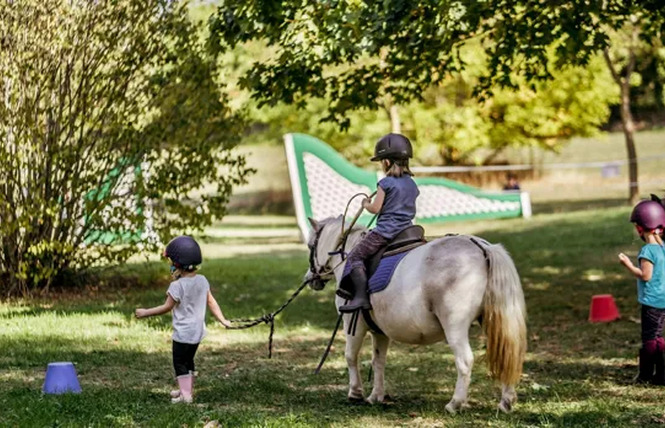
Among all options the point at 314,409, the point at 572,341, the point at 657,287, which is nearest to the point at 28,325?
the point at 314,409

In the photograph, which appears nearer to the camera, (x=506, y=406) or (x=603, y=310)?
(x=506, y=406)

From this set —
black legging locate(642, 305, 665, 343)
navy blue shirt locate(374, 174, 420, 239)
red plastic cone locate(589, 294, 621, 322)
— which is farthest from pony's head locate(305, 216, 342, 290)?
red plastic cone locate(589, 294, 621, 322)

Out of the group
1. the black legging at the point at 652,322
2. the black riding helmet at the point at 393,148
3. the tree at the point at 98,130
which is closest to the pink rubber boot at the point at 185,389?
the black riding helmet at the point at 393,148

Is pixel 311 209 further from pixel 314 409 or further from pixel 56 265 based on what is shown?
pixel 314 409

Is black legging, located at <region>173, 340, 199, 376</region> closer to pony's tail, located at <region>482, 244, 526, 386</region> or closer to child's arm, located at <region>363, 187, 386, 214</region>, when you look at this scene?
child's arm, located at <region>363, 187, 386, 214</region>

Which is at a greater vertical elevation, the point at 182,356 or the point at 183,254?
the point at 183,254

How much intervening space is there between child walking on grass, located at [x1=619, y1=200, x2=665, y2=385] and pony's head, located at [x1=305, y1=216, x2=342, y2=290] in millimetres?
2568

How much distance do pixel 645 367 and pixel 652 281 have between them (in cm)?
82

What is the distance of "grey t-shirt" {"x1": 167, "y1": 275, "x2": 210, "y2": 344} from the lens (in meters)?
8.22

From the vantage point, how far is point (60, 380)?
8555mm

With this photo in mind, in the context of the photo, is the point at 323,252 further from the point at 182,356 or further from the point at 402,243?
the point at 182,356

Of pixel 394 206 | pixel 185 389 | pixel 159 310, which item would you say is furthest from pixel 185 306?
pixel 394 206

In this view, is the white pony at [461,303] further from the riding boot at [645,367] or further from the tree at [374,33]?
the tree at [374,33]

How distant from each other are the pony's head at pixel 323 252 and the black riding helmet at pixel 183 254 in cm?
135
